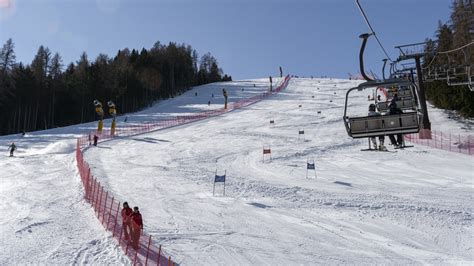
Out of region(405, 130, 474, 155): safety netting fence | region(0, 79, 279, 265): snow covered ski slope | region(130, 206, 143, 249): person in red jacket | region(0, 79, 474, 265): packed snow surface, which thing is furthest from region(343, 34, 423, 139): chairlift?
region(405, 130, 474, 155): safety netting fence

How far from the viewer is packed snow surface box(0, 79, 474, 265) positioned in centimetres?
970

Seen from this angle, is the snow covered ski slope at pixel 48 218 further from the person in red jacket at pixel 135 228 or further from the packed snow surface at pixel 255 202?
the person in red jacket at pixel 135 228

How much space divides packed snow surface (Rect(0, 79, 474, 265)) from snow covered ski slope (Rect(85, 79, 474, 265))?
0.16 feet

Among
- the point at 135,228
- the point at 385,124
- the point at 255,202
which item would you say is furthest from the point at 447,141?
the point at 135,228

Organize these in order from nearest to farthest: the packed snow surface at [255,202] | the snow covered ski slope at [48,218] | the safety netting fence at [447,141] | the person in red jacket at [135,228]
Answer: the snow covered ski slope at [48,218], the packed snow surface at [255,202], the person in red jacket at [135,228], the safety netting fence at [447,141]

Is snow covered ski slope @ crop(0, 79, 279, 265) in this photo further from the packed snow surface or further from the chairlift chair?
the chairlift chair

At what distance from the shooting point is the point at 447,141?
25500mm

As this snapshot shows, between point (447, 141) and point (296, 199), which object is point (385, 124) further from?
point (447, 141)

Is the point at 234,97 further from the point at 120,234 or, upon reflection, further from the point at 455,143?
the point at 120,234

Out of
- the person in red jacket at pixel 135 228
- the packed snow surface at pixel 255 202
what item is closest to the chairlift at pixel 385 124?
the packed snow surface at pixel 255 202

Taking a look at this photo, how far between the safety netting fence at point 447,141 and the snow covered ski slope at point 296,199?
4.63 ft

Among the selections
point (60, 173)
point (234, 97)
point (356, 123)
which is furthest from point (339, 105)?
point (356, 123)

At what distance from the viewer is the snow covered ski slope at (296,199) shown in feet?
32.2

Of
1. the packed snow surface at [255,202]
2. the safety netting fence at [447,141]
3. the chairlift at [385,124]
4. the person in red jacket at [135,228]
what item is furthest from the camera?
the safety netting fence at [447,141]
